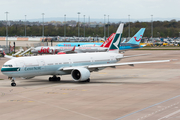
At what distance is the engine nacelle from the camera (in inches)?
1554

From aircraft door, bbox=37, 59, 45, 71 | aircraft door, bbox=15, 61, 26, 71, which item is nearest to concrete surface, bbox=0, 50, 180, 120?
aircraft door, bbox=37, 59, 45, 71

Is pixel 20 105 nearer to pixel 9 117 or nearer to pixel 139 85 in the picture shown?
pixel 9 117

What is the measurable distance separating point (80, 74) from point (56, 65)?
137 inches

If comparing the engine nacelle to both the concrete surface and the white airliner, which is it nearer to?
the white airliner

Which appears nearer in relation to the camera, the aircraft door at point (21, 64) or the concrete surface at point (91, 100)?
Result: the concrete surface at point (91, 100)

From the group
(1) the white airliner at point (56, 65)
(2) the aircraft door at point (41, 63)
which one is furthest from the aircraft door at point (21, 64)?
(2) the aircraft door at point (41, 63)

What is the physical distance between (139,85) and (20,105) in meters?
16.4

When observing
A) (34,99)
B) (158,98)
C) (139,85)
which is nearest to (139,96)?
(158,98)

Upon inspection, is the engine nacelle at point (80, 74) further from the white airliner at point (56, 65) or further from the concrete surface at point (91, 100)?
the concrete surface at point (91, 100)

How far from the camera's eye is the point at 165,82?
1626 inches

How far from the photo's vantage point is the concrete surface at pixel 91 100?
2364cm

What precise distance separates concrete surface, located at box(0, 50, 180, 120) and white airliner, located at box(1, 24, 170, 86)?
139cm

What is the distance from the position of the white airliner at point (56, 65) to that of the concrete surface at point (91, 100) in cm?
139

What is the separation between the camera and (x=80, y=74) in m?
39.6
